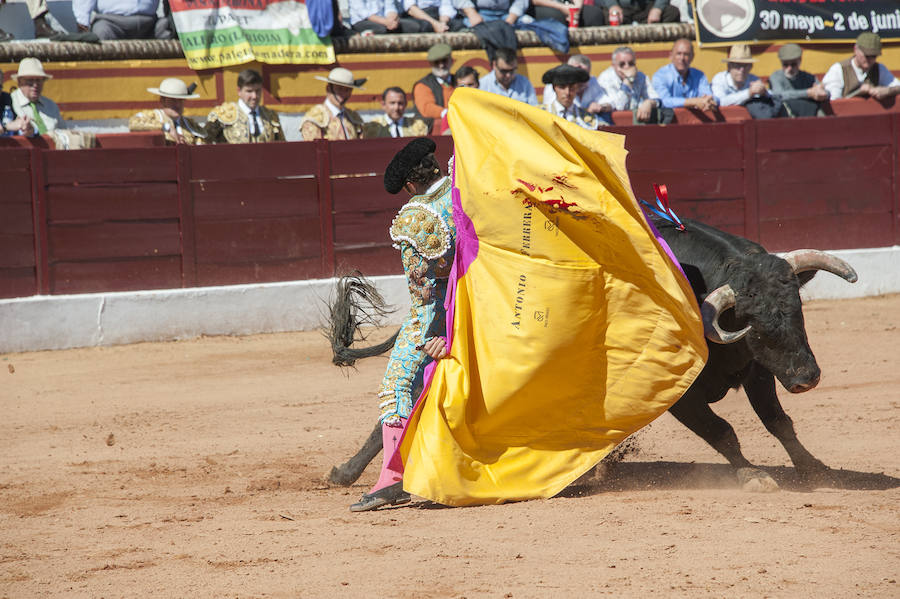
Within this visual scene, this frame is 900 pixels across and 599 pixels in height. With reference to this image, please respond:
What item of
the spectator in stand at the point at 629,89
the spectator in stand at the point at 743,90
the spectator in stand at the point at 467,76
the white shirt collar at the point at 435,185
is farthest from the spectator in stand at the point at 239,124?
the white shirt collar at the point at 435,185

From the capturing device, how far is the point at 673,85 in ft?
29.2

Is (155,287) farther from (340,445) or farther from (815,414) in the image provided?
(815,414)

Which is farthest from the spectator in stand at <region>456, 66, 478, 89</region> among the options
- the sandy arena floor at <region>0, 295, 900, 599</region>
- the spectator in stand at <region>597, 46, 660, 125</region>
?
the sandy arena floor at <region>0, 295, 900, 599</region>

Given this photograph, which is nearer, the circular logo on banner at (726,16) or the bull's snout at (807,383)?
the bull's snout at (807,383)

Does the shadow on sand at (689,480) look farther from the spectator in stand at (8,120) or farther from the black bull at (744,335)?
the spectator in stand at (8,120)

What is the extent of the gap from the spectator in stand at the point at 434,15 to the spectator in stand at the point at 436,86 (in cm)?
80

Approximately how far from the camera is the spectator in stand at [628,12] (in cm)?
980

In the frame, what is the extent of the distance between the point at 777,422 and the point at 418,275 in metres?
1.34

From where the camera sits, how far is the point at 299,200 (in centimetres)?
791

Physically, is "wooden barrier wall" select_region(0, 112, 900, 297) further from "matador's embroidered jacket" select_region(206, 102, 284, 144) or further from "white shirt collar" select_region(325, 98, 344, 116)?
"white shirt collar" select_region(325, 98, 344, 116)

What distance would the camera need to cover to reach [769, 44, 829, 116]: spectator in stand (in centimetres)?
895

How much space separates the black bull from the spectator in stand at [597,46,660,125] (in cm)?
454

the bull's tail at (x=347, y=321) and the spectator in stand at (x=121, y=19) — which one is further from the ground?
the spectator in stand at (x=121, y=19)

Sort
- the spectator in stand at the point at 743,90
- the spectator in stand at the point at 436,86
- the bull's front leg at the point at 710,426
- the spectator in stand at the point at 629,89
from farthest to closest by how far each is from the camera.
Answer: the spectator in stand at the point at 743,90 → the spectator in stand at the point at 629,89 → the spectator in stand at the point at 436,86 → the bull's front leg at the point at 710,426
